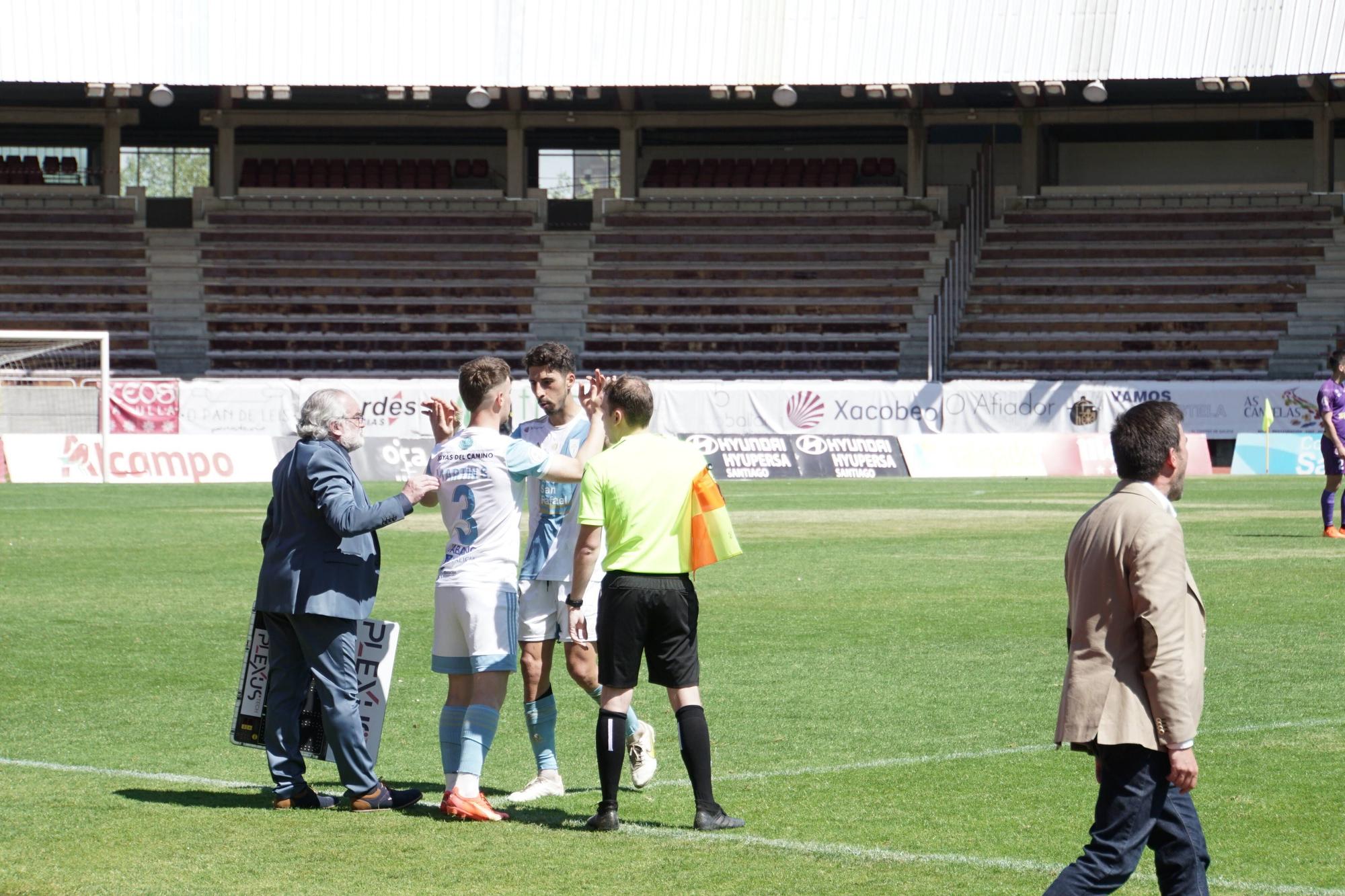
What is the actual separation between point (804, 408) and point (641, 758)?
101 ft

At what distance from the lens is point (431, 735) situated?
9477 millimetres

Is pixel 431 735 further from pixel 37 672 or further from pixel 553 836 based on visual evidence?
pixel 37 672

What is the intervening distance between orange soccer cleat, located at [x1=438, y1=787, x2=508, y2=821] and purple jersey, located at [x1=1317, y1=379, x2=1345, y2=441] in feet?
48.0

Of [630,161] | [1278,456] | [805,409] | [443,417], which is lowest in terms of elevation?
[1278,456]

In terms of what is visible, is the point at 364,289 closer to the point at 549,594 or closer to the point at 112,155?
the point at 112,155

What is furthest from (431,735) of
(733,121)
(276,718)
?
(733,121)

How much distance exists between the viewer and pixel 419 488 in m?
Answer: 7.10

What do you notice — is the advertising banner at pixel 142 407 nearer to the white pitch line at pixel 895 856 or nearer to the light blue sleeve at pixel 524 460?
the light blue sleeve at pixel 524 460

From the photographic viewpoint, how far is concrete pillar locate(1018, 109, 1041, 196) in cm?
5012

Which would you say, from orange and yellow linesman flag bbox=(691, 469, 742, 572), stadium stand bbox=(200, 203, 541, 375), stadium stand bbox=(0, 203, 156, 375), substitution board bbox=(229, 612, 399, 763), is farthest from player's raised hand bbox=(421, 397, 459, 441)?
stadium stand bbox=(0, 203, 156, 375)

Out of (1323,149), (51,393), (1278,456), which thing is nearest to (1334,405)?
(1278,456)

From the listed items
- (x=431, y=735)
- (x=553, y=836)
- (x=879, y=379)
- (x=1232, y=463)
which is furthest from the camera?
(x=879, y=379)

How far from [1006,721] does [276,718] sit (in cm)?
400

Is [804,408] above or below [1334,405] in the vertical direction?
below
